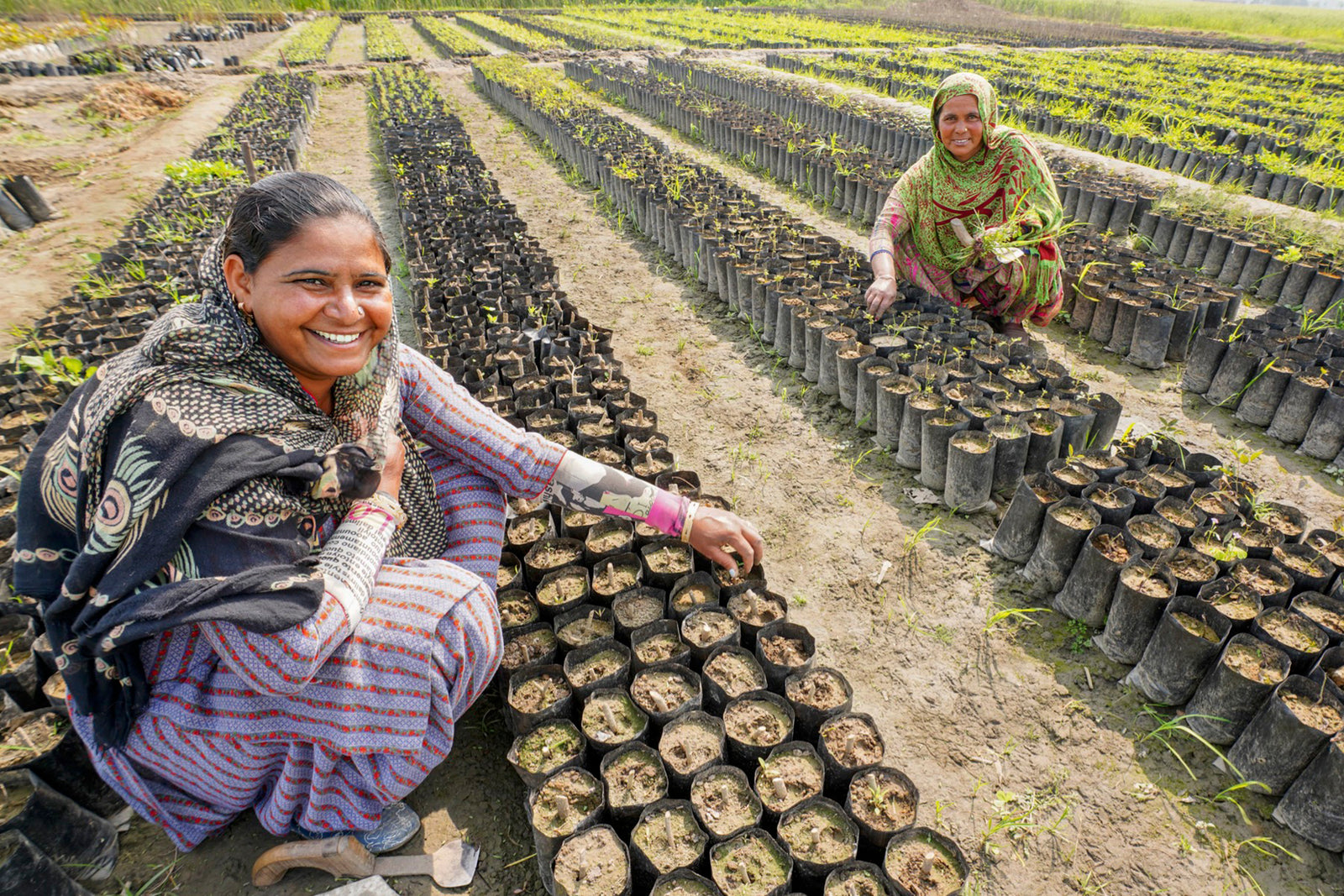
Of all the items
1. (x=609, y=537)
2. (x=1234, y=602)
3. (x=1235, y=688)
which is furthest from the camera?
(x=609, y=537)

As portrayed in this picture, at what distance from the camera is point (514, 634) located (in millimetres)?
2391

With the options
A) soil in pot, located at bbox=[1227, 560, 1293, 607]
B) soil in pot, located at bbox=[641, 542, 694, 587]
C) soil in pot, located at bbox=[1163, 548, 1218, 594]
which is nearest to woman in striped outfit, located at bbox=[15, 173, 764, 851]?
soil in pot, located at bbox=[641, 542, 694, 587]

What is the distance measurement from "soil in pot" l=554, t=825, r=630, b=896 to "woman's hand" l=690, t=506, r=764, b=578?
856 mm

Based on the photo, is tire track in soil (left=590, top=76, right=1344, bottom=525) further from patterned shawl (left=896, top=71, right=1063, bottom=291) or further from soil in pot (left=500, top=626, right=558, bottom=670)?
soil in pot (left=500, top=626, right=558, bottom=670)

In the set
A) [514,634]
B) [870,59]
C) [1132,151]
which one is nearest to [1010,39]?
[870,59]

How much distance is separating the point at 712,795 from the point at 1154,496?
2304 millimetres

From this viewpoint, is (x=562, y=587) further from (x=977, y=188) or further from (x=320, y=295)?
(x=977, y=188)

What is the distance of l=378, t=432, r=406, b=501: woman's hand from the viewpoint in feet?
6.36

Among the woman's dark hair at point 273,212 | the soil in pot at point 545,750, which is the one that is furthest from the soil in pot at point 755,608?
the woman's dark hair at point 273,212

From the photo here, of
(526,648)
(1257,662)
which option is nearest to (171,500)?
(526,648)

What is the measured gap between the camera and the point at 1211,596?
247cm

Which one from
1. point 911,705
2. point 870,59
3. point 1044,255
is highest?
point 870,59

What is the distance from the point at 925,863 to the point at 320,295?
2021mm

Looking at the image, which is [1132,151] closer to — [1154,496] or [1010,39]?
[1154,496]
